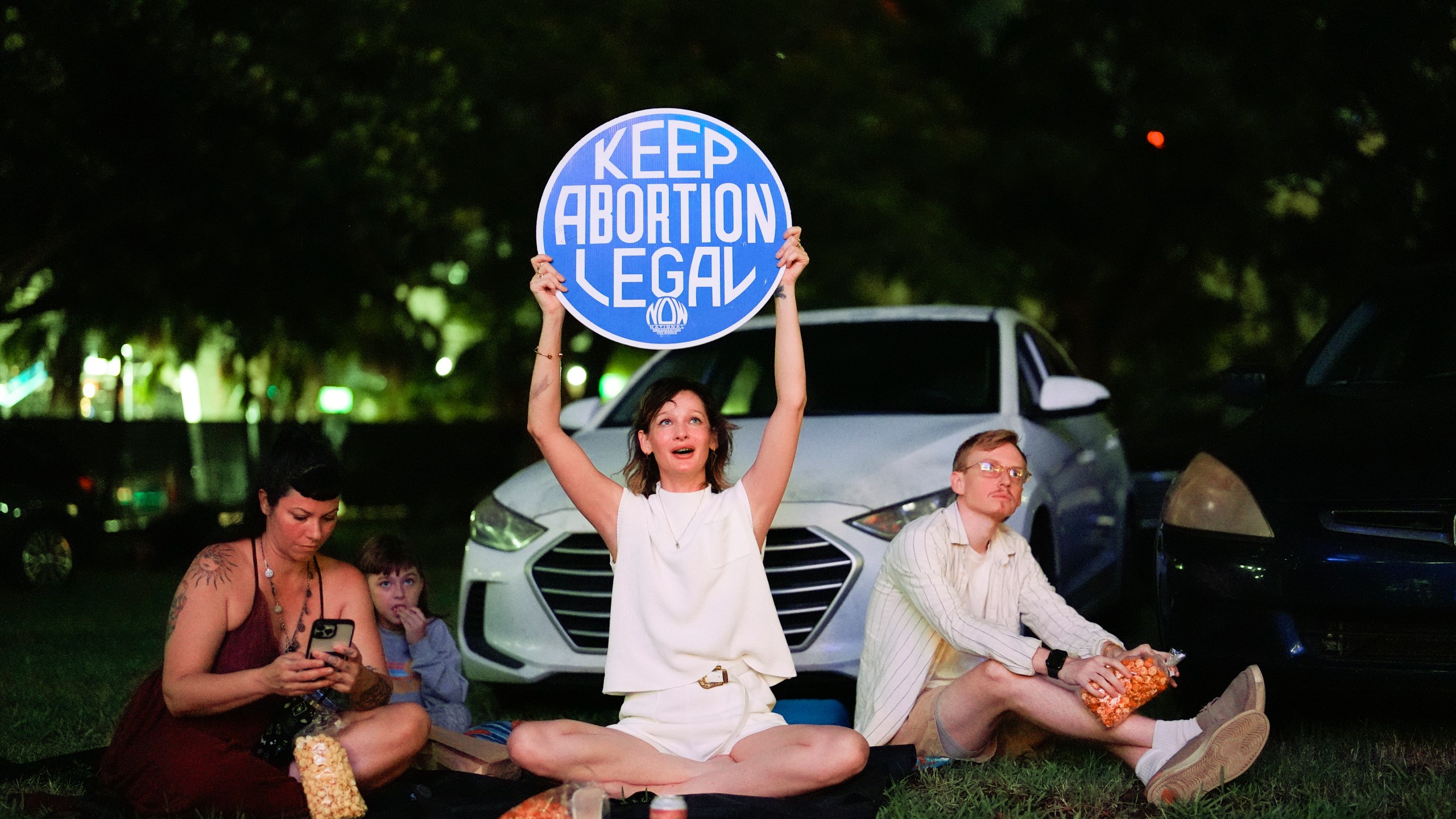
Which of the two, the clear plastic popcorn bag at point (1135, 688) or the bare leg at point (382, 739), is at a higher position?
the clear plastic popcorn bag at point (1135, 688)

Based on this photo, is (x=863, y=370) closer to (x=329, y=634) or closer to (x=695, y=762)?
(x=695, y=762)

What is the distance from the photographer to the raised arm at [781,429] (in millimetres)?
4168

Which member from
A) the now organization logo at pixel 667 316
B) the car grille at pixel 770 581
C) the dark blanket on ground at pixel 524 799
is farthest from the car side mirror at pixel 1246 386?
the now organization logo at pixel 667 316

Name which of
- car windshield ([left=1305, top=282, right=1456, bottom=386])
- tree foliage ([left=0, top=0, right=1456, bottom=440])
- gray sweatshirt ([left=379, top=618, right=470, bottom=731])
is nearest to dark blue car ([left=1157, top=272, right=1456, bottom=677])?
car windshield ([left=1305, top=282, right=1456, bottom=386])

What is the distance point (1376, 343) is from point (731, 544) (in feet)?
10.3

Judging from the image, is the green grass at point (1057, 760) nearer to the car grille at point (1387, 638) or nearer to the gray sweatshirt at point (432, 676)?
the car grille at point (1387, 638)

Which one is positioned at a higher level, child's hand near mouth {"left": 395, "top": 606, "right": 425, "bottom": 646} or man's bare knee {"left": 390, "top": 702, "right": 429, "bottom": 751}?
child's hand near mouth {"left": 395, "top": 606, "right": 425, "bottom": 646}

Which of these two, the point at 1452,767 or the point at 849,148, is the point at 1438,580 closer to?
the point at 1452,767

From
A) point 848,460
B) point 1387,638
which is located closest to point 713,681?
point 848,460

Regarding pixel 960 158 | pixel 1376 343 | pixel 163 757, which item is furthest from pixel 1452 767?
pixel 960 158

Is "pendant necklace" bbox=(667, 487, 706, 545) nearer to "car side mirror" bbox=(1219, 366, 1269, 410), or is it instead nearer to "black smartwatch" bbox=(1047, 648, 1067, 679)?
"black smartwatch" bbox=(1047, 648, 1067, 679)

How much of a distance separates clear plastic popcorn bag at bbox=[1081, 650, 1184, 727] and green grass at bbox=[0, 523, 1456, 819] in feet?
0.90

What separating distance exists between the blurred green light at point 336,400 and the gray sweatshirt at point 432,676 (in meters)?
22.3

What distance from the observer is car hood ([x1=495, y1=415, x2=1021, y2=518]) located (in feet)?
17.9
